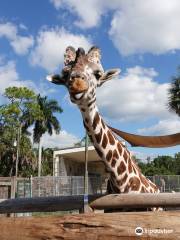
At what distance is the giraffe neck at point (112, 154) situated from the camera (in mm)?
5004

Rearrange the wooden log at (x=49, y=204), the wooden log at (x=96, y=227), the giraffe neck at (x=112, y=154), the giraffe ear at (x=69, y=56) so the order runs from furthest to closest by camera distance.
Result: the giraffe neck at (x=112, y=154) < the giraffe ear at (x=69, y=56) < the wooden log at (x=49, y=204) < the wooden log at (x=96, y=227)

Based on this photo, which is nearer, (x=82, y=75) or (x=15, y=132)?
(x=82, y=75)

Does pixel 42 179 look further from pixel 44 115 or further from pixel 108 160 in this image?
pixel 44 115

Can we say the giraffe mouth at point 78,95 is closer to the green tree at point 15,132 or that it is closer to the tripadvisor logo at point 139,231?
the tripadvisor logo at point 139,231

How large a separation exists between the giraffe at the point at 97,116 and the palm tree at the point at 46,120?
50.4m

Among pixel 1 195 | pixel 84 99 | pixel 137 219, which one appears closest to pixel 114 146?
pixel 84 99

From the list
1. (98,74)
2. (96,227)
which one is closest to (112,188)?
(98,74)

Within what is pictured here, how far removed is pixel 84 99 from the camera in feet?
15.2

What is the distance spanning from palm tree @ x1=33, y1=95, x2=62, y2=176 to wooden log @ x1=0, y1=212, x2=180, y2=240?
173 feet

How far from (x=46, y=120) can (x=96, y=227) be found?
185 ft

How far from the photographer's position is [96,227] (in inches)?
110

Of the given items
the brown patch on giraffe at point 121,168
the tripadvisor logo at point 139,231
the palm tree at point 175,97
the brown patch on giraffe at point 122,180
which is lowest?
the tripadvisor logo at point 139,231

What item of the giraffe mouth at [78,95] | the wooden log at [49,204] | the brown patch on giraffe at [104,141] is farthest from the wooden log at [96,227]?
the brown patch on giraffe at [104,141]

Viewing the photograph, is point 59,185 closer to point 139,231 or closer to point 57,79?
point 57,79
